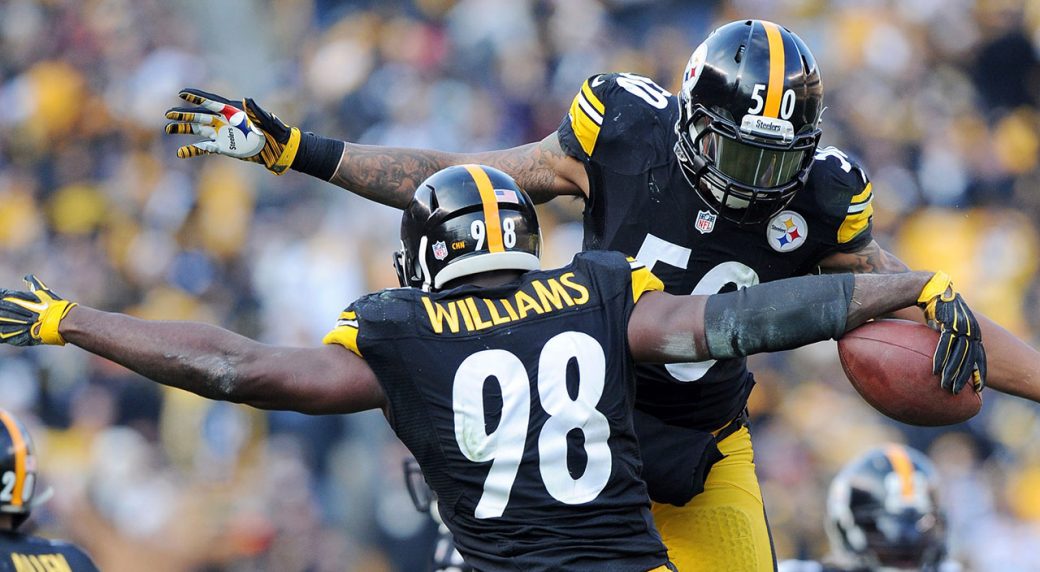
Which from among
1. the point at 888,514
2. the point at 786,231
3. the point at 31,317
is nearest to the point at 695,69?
the point at 786,231

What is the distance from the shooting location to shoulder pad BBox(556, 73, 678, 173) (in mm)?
4293

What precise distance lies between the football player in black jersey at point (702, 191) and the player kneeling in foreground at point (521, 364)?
1.77 feet

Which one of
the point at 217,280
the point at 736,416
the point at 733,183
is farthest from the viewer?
the point at 217,280

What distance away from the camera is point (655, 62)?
35.9 ft

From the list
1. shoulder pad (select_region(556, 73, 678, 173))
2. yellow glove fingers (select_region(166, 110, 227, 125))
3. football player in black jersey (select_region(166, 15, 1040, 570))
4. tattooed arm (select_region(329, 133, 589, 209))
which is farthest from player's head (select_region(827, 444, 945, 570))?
yellow glove fingers (select_region(166, 110, 227, 125))

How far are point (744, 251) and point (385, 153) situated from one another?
1.23 metres

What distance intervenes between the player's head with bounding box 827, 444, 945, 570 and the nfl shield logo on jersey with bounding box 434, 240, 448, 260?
300 centimetres

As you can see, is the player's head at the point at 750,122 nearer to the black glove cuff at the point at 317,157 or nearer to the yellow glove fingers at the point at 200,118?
the black glove cuff at the point at 317,157

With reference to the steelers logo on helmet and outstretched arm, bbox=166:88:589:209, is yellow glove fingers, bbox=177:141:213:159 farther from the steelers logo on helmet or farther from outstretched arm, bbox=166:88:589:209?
the steelers logo on helmet

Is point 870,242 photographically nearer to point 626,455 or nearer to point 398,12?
point 626,455

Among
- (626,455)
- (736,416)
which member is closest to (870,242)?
(736,416)

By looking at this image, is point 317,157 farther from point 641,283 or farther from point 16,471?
point 16,471

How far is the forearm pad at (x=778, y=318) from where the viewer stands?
347cm

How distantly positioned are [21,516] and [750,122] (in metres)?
3.22
